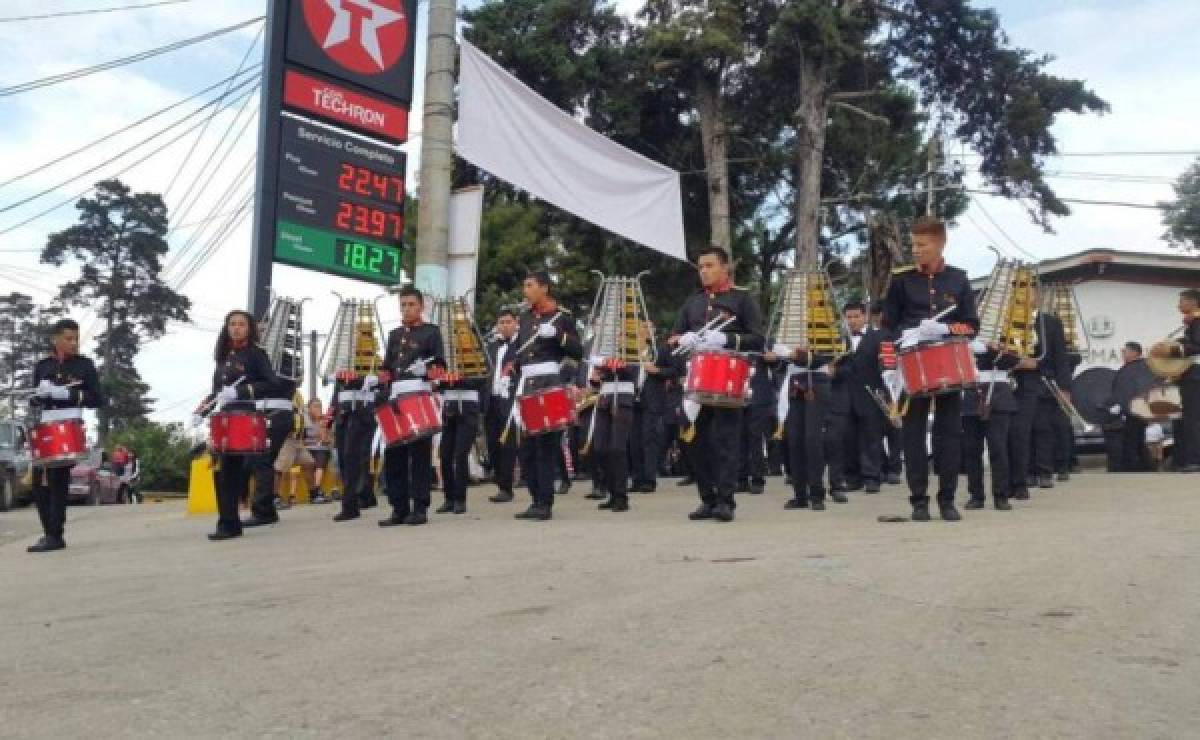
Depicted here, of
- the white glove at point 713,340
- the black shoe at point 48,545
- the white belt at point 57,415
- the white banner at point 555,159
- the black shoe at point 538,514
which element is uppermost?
the white banner at point 555,159

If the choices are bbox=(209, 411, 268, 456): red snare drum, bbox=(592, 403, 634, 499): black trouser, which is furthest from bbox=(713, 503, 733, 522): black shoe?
bbox=(209, 411, 268, 456): red snare drum

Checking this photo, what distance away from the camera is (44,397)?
30.0 feet

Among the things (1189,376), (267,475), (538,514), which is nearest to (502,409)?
(267,475)

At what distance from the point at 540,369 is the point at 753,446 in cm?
409

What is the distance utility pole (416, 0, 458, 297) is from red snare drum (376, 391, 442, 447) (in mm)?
5227

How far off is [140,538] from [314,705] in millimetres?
7739

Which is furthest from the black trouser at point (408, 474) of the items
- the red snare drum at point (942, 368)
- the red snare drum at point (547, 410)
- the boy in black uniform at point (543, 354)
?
the red snare drum at point (942, 368)

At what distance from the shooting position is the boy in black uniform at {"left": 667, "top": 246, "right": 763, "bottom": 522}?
8242 mm

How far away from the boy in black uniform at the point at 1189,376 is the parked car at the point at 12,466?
18.6m

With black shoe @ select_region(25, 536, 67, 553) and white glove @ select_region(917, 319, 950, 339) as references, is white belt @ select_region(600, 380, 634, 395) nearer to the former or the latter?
white glove @ select_region(917, 319, 950, 339)

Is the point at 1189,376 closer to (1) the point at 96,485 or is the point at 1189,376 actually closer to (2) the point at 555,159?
(2) the point at 555,159

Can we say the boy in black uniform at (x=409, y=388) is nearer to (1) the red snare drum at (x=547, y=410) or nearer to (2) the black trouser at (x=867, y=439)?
(1) the red snare drum at (x=547, y=410)

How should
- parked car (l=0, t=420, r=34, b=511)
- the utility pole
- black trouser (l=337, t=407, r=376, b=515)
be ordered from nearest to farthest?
black trouser (l=337, t=407, r=376, b=515) < the utility pole < parked car (l=0, t=420, r=34, b=511)

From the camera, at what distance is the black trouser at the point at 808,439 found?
9430mm
